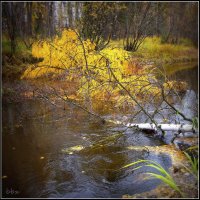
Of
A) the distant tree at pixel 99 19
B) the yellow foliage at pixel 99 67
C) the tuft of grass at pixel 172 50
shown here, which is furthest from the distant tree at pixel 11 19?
the tuft of grass at pixel 172 50

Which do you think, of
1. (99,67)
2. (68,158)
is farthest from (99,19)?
(68,158)

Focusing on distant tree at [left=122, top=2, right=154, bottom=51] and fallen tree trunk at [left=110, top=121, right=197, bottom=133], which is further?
distant tree at [left=122, top=2, right=154, bottom=51]

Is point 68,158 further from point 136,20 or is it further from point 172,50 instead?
point 172,50

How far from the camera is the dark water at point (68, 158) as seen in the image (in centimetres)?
550

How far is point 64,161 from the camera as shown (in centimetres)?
655

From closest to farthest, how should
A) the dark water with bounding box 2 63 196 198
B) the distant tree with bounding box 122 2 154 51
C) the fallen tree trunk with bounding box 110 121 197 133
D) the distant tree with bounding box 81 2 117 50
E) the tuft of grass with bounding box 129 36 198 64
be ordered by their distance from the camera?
the dark water with bounding box 2 63 196 198
the fallen tree trunk with bounding box 110 121 197 133
the distant tree with bounding box 81 2 117 50
the distant tree with bounding box 122 2 154 51
the tuft of grass with bounding box 129 36 198 64

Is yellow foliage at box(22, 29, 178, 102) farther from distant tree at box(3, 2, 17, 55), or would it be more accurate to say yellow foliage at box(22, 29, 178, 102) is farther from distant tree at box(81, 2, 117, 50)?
distant tree at box(3, 2, 17, 55)

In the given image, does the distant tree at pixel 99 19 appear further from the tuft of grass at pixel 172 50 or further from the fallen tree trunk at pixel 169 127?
the fallen tree trunk at pixel 169 127

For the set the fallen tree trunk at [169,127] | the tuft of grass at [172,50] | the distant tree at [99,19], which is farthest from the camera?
the tuft of grass at [172,50]

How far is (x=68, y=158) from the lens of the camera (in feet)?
21.9

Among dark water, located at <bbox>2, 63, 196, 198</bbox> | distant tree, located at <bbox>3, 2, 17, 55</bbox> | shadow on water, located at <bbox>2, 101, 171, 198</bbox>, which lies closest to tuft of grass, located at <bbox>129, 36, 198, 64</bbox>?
distant tree, located at <bbox>3, 2, 17, 55</bbox>

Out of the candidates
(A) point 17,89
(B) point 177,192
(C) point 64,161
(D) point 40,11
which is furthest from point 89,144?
(D) point 40,11

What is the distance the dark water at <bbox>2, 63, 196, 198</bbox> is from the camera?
550cm

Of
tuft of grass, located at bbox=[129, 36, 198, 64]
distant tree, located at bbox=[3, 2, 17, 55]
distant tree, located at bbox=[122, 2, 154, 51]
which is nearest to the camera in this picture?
distant tree, located at bbox=[122, 2, 154, 51]
